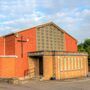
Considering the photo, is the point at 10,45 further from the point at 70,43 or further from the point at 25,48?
the point at 70,43

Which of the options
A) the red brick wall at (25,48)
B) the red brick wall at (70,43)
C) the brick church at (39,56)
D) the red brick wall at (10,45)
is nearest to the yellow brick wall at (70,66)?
the brick church at (39,56)

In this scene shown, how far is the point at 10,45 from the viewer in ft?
129

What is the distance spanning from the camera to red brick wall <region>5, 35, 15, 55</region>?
38.9 m

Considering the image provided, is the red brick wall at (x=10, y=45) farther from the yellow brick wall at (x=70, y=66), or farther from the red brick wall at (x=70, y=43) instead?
the red brick wall at (x=70, y=43)

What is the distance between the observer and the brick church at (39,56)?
3803 cm

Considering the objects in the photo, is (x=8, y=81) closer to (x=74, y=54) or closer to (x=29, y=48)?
(x=29, y=48)

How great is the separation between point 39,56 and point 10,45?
13.7 ft

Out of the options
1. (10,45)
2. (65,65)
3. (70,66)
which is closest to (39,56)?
(65,65)

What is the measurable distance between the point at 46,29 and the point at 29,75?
24.7 feet

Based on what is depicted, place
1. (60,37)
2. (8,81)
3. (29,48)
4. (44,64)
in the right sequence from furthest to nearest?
(60,37), (29,48), (44,64), (8,81)

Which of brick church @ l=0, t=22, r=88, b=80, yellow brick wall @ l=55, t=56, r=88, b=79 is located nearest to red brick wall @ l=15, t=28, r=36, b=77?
brick church @ l=0, t=22, r=88, b=80

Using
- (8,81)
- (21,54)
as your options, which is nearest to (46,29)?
(21,54)

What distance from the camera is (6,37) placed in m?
40.0

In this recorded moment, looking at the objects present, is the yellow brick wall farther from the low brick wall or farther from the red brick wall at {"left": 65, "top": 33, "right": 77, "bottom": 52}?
the red brick wall at {"left": 65, "top": 33, "right": 77, "bottom": 52}
